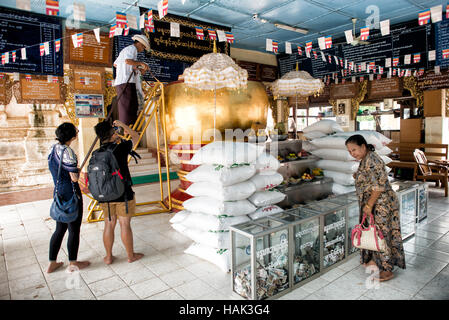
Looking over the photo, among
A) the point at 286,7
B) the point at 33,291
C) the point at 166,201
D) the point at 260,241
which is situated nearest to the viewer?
the point at 260,241

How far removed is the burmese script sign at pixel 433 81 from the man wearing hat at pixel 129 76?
6087 mm

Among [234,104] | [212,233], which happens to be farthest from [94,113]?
[212,233]

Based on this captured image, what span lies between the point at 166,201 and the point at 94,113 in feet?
9.53

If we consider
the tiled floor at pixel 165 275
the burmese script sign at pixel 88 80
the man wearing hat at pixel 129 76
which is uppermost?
the burmese script sign at pixel 88 80

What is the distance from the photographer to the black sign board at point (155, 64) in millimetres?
6180

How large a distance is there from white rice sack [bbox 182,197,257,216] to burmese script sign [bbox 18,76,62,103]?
4.74m

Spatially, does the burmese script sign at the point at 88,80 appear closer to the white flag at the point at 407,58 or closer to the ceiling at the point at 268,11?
the ceiling at the point at 268,11

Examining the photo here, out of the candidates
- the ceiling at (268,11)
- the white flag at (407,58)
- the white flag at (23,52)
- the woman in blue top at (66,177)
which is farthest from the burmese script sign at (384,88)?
the white flag at (23,52)

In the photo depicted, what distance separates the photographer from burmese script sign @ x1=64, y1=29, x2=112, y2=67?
5.96 metres

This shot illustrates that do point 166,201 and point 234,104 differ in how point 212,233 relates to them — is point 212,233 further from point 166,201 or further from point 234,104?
point 166,201

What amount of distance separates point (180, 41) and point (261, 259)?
4819mm

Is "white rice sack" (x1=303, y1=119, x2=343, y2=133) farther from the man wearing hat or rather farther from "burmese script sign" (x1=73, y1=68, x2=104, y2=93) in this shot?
"burmese script sign" (x1=73, y1=68, x2=104, y2=93)

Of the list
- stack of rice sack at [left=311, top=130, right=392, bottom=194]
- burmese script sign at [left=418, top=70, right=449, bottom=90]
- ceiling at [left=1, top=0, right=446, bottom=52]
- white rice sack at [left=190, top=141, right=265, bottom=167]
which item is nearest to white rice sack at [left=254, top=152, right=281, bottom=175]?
white rice sack at [left=190, top=141, right=265, bottom=167]
